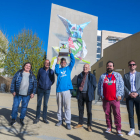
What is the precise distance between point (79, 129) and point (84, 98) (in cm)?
78

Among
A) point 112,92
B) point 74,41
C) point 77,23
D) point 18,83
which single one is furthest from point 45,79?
point 77,23

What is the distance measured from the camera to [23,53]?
62.9ft

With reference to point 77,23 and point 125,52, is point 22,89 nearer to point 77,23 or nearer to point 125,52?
point 125,52

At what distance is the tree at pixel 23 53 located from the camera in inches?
709

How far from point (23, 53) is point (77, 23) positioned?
27.8 ft

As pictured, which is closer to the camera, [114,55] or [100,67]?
[114,55]

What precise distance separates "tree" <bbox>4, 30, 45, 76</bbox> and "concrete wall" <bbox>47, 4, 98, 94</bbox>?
282 cm

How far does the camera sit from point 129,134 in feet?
10.5

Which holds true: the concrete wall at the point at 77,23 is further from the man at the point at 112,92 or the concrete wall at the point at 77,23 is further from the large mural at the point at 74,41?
the man at the point at 112,92

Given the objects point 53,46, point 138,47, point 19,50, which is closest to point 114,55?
point 138,47

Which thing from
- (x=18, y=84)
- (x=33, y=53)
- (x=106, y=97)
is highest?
(x=33, y=53)

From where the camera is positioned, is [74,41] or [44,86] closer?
[44,86]

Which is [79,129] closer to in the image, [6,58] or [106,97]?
[106,97]

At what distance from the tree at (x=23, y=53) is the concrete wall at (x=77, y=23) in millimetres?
2820
